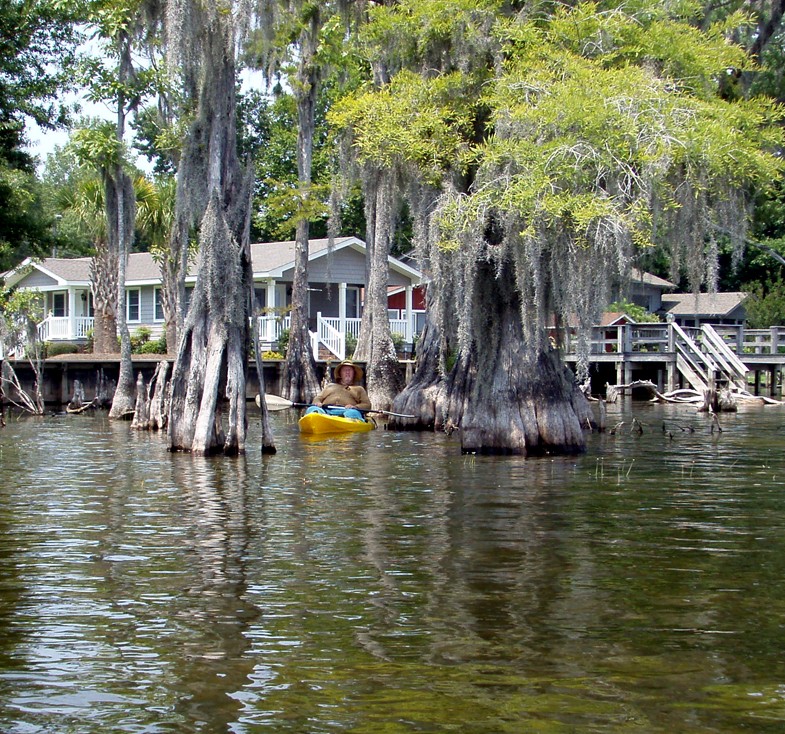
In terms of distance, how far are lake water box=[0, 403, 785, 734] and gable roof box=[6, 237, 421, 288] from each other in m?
29.6

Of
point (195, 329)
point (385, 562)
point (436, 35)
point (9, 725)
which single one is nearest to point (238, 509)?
point (385, 562)

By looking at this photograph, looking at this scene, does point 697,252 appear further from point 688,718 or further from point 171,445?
point 688,718

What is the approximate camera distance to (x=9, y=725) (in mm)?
6582

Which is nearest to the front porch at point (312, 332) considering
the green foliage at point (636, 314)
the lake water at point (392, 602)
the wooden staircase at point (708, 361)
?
the wooden staircase at point (708, 361)

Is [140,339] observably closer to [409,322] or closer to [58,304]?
[58,304]

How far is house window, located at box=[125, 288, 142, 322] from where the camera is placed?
172ft

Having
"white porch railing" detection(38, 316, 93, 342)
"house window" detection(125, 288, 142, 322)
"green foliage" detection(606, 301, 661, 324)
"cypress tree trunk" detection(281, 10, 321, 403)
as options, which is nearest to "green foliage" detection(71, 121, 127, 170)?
"cypress tree trunk" detection(281, 10, 321, 403)

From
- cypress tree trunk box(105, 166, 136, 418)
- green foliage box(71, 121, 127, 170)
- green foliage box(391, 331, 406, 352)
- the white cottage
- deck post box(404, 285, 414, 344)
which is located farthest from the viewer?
deck post box(404, 285, 414, 344)

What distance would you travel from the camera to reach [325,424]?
2555 centimetres

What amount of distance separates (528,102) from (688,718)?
13469mm

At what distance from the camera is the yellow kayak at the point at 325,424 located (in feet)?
83.7

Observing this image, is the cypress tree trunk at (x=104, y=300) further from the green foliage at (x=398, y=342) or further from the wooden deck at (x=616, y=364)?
the green foliage at (x=398, y=342)

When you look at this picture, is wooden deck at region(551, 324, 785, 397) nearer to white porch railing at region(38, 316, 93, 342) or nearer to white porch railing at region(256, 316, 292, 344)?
white porch railing at region(256, 316, 292, 344)

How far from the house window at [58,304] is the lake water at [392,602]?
1541 inches
